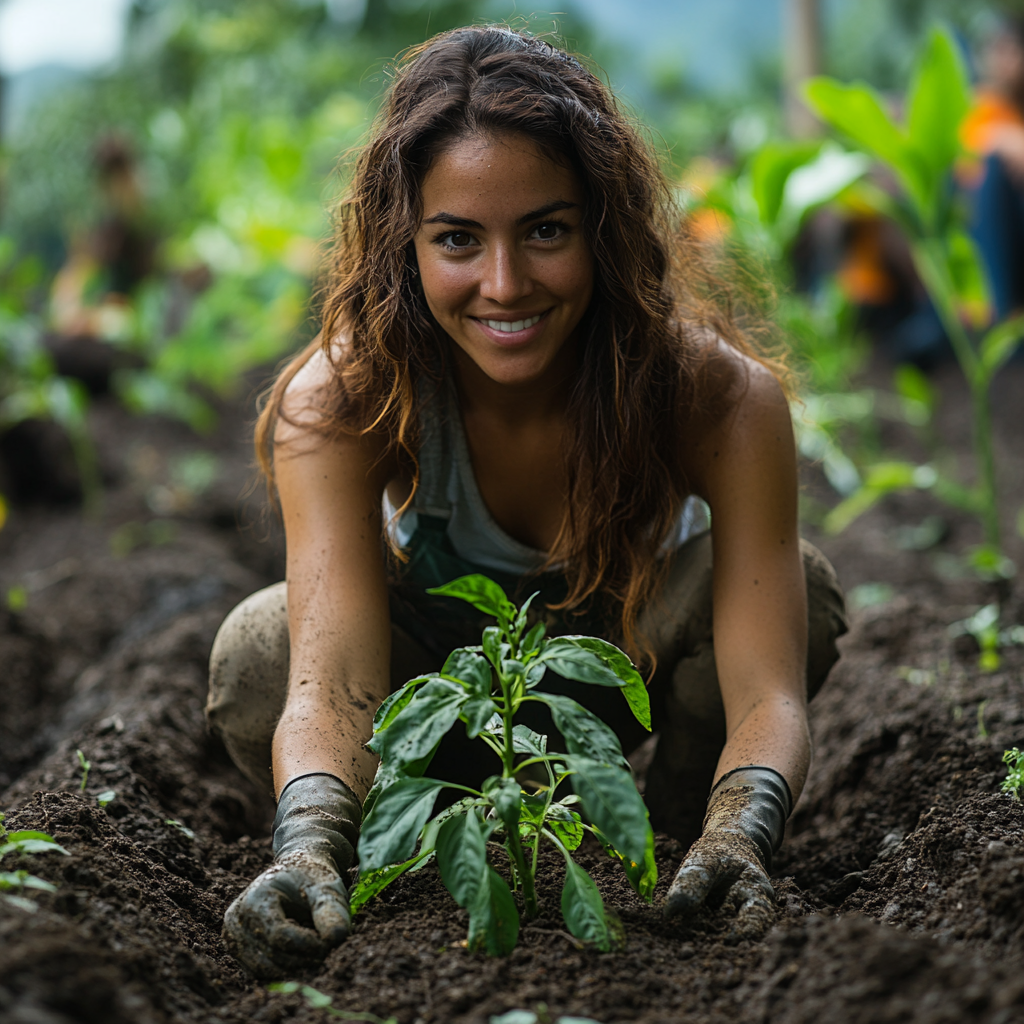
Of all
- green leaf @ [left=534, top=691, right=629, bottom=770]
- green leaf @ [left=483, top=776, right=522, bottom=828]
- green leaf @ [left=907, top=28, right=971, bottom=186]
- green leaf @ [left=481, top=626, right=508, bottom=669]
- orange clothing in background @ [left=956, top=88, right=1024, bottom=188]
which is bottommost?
green leaf @ [left=483, top=776, right=522, bottom=828]

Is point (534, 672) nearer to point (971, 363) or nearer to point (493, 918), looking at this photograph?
point (493, 918)

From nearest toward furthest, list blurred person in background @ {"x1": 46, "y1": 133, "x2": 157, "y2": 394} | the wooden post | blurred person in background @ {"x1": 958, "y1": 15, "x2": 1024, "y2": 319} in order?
blurred person in background @ {"x1": 958, "y1": 15, "x2": 1024, "y2": 319}, blurred person in background @ {"x1": 46, "y1": 133, "x2": 157, "y2": 394}, the wooden post

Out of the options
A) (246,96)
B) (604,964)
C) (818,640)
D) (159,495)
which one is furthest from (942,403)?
(246,96)

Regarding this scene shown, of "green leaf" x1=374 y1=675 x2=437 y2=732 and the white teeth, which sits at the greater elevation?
the white teeth

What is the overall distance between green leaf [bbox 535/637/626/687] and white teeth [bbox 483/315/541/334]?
0.43 meters

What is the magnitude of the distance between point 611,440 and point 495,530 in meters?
0.24

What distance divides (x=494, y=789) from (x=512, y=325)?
1.90 ft

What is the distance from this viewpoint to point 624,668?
116 centimetres

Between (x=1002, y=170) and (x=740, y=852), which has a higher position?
(x=1002, y=170)

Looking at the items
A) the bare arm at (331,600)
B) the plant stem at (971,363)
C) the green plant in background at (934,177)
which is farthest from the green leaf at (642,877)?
the plant stem at (971,363)

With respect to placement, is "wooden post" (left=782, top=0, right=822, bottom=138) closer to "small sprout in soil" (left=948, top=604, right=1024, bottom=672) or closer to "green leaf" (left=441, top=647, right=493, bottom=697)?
"small sprout in soil" (left=948, top=604, right=1024, bottom=672)

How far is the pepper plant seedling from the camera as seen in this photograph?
40.4 inches

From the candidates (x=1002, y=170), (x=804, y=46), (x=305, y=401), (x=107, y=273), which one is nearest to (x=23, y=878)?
(x=305, y=401)

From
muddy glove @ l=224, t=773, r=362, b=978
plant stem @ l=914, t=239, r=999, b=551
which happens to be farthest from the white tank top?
plant stem @ l=914, t=239, r=999, b=551
